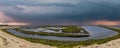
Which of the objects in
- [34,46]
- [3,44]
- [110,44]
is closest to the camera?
[3,44]

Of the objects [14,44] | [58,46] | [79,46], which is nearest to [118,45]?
[79,46]

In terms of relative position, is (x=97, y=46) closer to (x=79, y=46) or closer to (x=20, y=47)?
(x=79, y=46)

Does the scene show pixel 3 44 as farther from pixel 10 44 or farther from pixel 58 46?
pixel 58 46

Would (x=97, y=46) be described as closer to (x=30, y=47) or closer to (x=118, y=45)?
(x=118, y=45)

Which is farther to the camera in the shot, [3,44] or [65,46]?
[65,46]

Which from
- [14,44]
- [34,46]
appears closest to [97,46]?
[34,46]

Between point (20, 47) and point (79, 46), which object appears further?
point (79, 46)

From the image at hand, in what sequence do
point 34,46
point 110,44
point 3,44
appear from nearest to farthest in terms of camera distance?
point 3,44 → point 34,46 → point 110,44

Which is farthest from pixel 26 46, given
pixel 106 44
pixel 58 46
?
pixel 106 44
